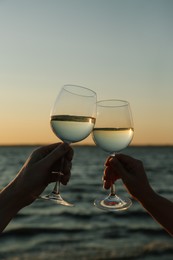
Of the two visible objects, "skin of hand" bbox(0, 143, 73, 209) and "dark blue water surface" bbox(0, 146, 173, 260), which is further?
"dark blue water surface" bbox(0, 146, 173, 260)

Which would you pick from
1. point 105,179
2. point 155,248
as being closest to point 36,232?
Answer: point 155,248

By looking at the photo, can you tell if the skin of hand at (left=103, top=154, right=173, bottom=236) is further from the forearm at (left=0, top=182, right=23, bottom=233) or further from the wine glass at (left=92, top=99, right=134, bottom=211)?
the forearm at (left=0, top=182, right=23, bottom=233)

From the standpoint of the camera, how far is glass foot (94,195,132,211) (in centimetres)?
217

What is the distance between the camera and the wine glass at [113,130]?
2.13 meters

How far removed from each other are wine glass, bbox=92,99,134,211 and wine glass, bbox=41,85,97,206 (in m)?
0.10

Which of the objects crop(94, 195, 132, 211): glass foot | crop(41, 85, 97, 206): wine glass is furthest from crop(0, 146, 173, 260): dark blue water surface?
crop(41, 85, 97, 206): wine glass

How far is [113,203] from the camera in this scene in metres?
2.25

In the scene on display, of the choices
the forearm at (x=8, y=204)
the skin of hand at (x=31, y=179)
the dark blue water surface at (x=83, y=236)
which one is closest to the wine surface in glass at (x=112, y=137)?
the skin of hand at (x=31, y=179)

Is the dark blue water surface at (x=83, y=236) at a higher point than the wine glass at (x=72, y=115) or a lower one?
lower

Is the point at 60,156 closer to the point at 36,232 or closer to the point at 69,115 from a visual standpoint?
the point at 69,115

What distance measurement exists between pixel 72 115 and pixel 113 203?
0.67 meters

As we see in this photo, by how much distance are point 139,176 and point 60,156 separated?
→ 0.50 metres

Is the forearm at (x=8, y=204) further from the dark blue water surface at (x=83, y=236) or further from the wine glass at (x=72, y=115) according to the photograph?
the dark blue water surface at (x=83, y=236)

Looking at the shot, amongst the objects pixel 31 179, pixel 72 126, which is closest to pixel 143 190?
pixel 72 126
